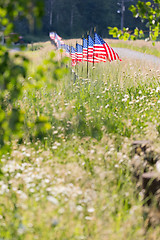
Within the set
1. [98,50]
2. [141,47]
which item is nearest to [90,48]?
[98,50]

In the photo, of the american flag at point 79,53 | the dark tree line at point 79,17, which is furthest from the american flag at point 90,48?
the dark tree line at point 79,17

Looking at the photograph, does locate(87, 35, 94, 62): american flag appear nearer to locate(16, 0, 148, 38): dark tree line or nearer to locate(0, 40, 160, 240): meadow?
locate(0, 40, 160, 240): meadow

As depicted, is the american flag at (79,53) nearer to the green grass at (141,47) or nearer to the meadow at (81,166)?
the meadow at (81,166)

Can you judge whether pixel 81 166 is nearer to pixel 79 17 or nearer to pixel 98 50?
pixel 98 50

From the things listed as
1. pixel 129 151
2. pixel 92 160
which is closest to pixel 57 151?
pixel 92 160

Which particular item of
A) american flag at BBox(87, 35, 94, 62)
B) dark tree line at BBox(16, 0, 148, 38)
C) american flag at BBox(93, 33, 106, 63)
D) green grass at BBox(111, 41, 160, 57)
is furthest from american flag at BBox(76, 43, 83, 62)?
dark tree line at BBox(16, 0, 148, 38)

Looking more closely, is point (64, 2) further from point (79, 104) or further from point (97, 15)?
point (79, 104)

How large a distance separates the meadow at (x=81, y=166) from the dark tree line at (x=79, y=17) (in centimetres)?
5913

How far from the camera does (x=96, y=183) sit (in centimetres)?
333

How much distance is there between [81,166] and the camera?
159 inches

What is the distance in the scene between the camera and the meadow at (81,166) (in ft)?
8.91

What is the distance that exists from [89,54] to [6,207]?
688 cm

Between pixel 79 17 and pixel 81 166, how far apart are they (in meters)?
67.3

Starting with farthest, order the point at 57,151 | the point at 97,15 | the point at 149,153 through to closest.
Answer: the point at 97,15, the point at 57,151, the point at 149,153
